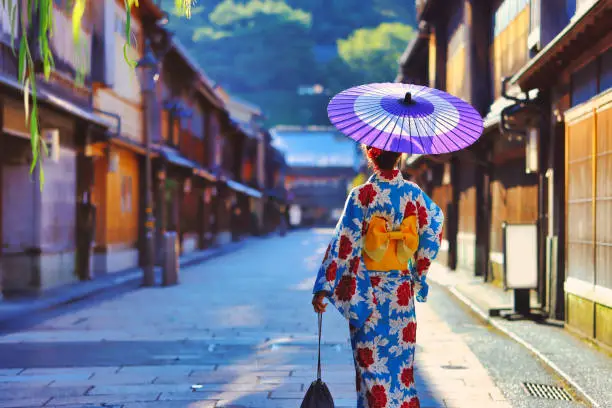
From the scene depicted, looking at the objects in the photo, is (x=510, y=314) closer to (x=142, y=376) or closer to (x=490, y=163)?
(x=142, y=376)

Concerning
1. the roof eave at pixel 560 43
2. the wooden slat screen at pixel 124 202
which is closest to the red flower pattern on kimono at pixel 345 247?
the roof eave at pixel 560 43

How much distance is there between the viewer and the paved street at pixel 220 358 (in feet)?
18.3

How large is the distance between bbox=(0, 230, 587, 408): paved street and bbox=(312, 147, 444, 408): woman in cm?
117

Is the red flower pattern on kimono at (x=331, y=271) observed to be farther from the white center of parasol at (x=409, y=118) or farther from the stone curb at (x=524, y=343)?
the stone curb at (x=524, y=343)

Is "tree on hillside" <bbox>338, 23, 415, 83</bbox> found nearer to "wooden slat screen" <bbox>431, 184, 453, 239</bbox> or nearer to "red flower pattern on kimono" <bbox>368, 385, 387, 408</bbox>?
"wooden slat screen" <bbox>431, 184, 453, 239</bbox>

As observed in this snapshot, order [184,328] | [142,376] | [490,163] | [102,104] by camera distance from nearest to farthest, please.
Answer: [142,376]
[184,328]
[490,163]
[102,104]

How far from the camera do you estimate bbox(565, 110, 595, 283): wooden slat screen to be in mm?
8219

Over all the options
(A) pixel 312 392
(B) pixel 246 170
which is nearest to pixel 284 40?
(B) pixel 246 170

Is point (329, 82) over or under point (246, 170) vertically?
over

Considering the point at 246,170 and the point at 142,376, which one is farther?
the point at 246,170

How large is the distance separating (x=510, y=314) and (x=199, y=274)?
33.9ft

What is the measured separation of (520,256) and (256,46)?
7315cm

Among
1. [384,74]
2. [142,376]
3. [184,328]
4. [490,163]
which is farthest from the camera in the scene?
[384,74]

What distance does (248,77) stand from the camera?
80.9 m
